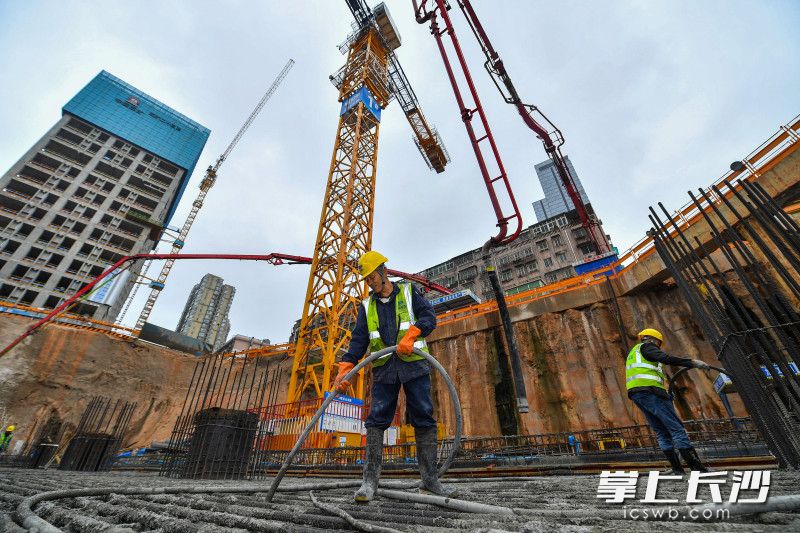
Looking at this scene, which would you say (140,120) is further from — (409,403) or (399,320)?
(409,403)

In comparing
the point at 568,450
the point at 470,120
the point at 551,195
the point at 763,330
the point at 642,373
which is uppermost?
the point at 551,195

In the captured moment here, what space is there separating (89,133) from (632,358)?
216ft

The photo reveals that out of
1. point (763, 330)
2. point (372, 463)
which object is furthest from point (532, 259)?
point (372, 463)

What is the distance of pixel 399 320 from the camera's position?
297 centimetres

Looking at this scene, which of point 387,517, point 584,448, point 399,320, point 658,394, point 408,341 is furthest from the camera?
point 584,448

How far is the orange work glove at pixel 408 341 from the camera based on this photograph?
2.57 metres

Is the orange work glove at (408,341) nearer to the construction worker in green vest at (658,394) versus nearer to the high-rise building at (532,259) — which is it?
the construction worker in green vest at (658,394)

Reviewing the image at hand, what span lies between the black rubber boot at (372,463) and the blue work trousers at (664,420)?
3.11 m

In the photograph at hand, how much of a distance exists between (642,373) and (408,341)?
10.5 feet

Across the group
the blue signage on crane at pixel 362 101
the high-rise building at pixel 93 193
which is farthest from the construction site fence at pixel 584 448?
the high-rise building at pixel 93 193

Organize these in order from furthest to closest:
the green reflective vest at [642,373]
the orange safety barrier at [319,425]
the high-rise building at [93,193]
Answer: the high-rise building at [93,193], the orange safety barrier at [319,425], the green reflective vest at [642,373]

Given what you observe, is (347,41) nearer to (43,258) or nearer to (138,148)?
(43,258)

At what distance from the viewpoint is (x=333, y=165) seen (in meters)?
19.5

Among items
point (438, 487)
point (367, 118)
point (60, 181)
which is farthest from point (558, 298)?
point (60, 181)
